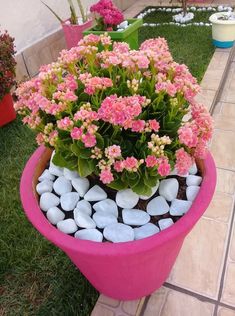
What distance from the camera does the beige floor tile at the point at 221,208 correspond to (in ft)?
4.70

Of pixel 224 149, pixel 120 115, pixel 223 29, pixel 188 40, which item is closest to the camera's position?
pixel 120 115

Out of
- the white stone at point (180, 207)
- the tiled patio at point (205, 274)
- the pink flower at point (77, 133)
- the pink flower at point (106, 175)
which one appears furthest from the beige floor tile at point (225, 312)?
the pink flower at point (77, 133)

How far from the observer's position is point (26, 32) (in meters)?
2.44

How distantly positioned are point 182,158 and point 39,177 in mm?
462

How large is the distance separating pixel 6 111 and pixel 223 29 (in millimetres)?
1841

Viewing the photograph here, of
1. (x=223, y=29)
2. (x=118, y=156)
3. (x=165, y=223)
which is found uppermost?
(x=118, y=156)

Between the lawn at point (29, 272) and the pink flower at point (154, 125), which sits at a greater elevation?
the pink flower at point (154, 125)

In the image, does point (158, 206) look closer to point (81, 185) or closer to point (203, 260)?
point (81, 185)

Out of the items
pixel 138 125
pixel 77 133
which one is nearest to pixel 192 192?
pixel 138 125

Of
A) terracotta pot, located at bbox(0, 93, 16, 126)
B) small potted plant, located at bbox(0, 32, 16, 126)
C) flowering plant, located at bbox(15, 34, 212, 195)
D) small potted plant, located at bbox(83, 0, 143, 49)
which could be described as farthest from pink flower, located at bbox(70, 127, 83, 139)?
small potted plant, located at bbox(83, 0, 143, 49)

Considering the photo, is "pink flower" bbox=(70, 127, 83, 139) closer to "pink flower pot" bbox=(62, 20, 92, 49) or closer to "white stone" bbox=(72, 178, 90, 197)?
"white stone" bbox=(72, 178, 90, 197)

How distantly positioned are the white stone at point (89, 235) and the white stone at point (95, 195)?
11 centimetres

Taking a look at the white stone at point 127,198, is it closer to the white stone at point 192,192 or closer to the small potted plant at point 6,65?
the white stone at point 192,192

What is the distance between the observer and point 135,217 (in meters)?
0.88
